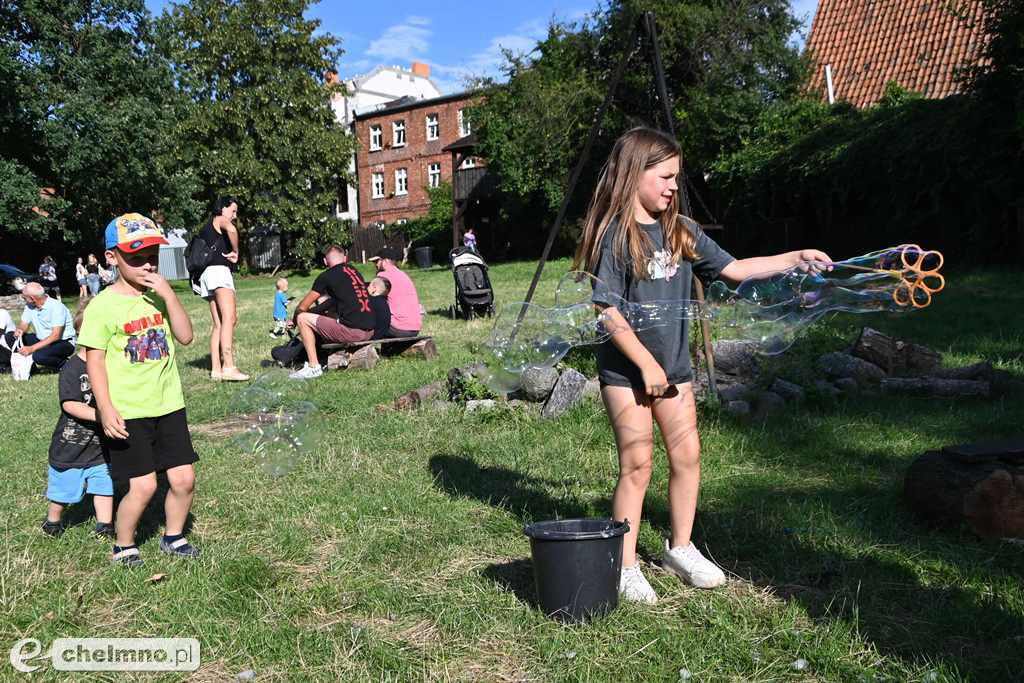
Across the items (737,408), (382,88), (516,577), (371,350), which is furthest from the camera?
(382,88)

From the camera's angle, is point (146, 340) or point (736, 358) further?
point (736, 358)

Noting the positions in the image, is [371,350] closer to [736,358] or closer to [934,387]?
[736,358]

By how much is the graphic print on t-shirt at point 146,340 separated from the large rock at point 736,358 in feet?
16.2

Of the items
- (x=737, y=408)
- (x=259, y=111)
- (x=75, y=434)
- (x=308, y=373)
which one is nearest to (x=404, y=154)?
(x=259, y=111)

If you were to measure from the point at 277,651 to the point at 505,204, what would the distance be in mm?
31251

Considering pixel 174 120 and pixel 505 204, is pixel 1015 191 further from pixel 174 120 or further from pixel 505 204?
pixel 174 120

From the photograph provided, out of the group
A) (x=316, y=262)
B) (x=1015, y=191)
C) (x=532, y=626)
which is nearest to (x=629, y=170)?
(x=532, y=626)

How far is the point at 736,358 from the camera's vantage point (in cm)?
783

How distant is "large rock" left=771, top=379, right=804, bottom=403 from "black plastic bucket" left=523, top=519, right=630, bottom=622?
3.93 m

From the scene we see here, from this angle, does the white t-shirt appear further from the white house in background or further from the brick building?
the white house in background

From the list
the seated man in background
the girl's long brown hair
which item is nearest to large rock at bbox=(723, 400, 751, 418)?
the girl's long brown hair

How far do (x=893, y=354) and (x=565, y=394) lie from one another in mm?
3178

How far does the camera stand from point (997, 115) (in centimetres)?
1487

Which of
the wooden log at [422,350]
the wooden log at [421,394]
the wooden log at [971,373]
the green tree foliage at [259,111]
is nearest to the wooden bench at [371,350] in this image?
the wooden log at [422,350]
